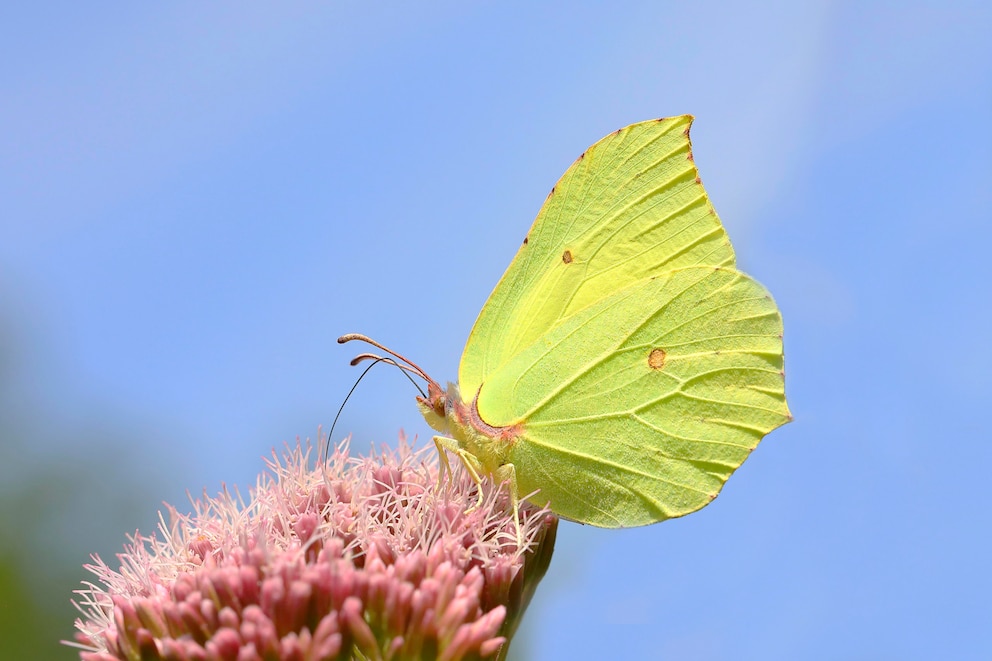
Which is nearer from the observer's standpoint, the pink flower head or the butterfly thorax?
the pink flower head

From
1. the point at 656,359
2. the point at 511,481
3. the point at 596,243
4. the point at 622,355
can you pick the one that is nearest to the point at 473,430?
the point at 511,481

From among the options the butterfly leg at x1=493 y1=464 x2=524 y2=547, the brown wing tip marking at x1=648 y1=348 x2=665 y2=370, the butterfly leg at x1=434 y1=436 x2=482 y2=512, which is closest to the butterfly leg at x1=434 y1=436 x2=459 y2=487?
the butterfly leg at x1=434 y1=436 x2=482 y2=512

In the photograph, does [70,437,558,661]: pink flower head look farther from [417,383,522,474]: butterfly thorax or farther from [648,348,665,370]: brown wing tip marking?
[648,348,665,370]: brown wing tip marking

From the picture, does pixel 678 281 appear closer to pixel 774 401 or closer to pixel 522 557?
pixel 774 401

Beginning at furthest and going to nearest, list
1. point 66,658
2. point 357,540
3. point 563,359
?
point 66,658, point 563,359, point 357,540

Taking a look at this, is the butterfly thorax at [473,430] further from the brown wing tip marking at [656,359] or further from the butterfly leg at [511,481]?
the brown wing tip marking at [656,359]

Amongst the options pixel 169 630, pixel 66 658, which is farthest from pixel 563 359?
pixel 66 658

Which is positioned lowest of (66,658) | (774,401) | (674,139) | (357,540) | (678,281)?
(66,658)
